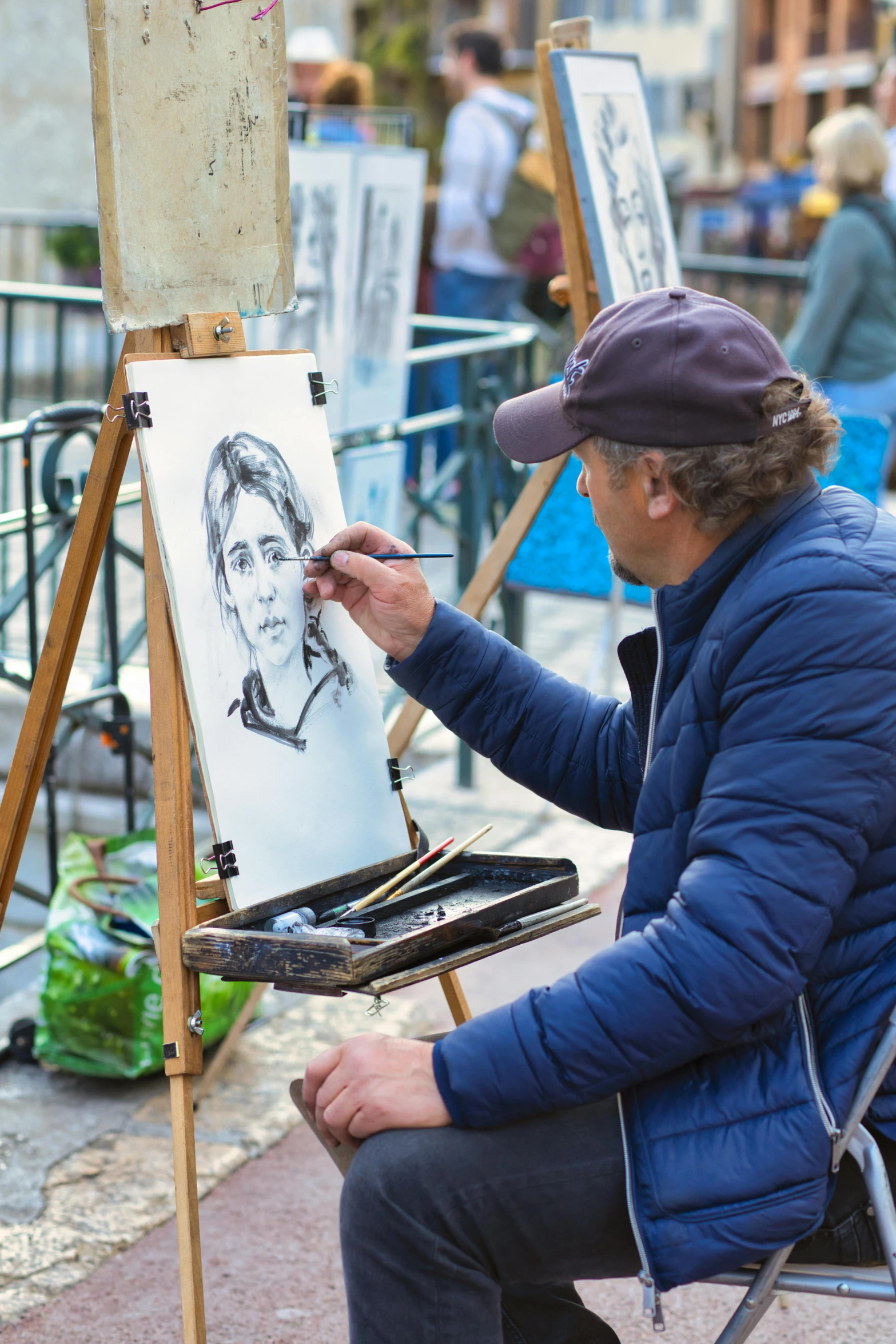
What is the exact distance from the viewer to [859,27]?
148 feet

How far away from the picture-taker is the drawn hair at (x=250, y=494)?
85.4 inches

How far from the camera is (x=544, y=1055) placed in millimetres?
1605

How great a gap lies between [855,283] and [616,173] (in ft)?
9.34

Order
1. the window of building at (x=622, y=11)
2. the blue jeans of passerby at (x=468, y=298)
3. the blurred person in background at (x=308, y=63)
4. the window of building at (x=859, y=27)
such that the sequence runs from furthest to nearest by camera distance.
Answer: the window of building at (x=622, y=11), the window of building at (x=859, y=27), the blurred person in background at (x=308, y=63), the blue jeans of passerby at (x=468, y=298)

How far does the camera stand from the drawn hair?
2.17m

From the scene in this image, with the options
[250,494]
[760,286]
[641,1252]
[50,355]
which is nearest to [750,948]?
[641,1252]

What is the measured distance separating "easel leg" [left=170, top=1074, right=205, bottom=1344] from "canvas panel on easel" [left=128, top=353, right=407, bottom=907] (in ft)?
0.89

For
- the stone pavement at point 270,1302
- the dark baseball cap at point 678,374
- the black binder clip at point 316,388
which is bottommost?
the stone pavement at point 270,1302

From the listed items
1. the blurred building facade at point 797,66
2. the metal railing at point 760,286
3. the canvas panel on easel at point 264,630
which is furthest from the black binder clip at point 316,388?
the blurred building facade at point 797,66

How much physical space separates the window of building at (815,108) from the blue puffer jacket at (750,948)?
50272mm

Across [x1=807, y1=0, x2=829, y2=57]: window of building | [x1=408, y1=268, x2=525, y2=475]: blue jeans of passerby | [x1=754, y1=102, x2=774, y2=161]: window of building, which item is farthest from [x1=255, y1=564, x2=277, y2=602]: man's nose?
[x1=754, y1=102, x2=774, y2=161]: window of building

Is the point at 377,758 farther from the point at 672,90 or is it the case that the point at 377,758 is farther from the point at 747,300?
the point at 672,90

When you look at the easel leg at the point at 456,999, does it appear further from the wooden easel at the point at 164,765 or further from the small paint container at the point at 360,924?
the small paint container at the point at 360,924

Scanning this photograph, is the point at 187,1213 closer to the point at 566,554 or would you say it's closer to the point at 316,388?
the point at 316,388
